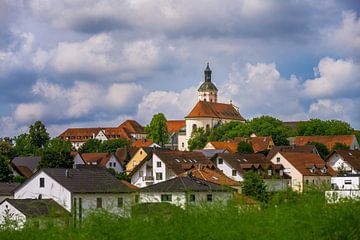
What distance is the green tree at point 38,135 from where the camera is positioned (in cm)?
12249

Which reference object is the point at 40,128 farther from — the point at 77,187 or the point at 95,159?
the point at 77,187

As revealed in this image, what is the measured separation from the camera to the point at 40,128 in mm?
123562

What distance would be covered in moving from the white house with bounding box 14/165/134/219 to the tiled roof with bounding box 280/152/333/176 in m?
30.7

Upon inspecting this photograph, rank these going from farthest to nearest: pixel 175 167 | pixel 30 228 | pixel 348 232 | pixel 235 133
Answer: pixel 235 133, pixel 175 167, pixel 30 228, pixel 348 232

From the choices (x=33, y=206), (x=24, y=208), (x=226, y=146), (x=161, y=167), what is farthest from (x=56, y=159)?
(x=226, y=146)

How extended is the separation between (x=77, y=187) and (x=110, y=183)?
8.59 feet

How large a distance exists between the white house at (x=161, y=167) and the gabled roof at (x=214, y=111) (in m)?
85.5

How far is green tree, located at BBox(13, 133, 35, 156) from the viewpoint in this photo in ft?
372

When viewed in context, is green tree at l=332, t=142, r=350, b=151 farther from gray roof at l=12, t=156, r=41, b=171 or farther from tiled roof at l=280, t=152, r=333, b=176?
gray roof at l=12, t=156, r=41, b=171

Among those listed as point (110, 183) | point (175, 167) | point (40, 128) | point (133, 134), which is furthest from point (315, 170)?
point (133, 134)

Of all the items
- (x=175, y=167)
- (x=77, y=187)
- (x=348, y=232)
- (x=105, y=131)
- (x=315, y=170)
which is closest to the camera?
(x=348, y=232)

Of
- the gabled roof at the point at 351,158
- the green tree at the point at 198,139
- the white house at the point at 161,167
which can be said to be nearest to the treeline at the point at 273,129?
the green tree at the point at 198,139

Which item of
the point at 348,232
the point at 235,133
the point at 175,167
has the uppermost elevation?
the point at 235,133

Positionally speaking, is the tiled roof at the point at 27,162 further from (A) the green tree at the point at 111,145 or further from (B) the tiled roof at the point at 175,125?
(B) the tiled roof at the point at 175,125
